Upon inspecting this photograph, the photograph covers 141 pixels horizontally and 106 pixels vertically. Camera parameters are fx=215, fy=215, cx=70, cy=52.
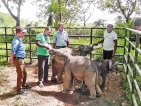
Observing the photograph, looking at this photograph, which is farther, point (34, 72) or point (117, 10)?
point (117, 10)

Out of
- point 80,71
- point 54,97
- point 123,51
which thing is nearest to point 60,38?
point 80,71

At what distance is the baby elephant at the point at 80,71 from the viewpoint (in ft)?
16.6

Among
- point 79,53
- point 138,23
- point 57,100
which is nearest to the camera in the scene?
point 57,100

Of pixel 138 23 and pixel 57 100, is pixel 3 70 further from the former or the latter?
pixel 138 23

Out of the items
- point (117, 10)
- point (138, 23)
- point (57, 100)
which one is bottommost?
point (57, 100)

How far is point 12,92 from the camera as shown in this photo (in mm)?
5605

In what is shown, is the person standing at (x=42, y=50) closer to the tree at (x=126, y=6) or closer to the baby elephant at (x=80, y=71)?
the baby elephant at (x=80, y=71)

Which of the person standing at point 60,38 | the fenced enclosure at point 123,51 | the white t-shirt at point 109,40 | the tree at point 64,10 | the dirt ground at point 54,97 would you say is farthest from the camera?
the tree at point 64,10

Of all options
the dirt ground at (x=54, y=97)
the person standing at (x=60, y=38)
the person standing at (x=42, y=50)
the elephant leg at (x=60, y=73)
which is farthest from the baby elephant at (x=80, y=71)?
the person standing at (x=60, y=38)

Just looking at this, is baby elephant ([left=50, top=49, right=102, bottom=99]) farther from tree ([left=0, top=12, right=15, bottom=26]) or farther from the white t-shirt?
tree ([left=0, top=12, right=15, bottom=26])

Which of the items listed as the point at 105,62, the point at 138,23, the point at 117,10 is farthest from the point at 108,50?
the point at 117,10

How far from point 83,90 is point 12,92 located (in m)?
1.85

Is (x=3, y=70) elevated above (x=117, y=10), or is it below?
below

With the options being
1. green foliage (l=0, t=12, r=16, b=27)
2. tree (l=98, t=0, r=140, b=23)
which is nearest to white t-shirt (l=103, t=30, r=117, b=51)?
tree (l=98, t=0, r=140, b=23)
